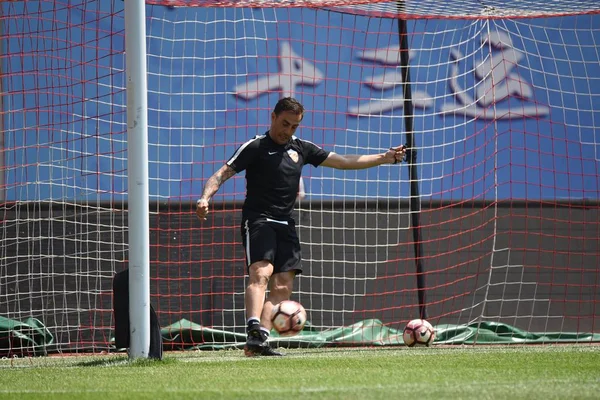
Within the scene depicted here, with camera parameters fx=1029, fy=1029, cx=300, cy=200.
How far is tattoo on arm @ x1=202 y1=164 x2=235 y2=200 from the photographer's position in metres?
7.54

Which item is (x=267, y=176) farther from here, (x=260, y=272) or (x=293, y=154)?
(x=260, y=272)

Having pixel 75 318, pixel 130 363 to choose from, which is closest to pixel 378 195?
pixel 75 318

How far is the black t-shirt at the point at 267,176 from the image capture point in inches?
308

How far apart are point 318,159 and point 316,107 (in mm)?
2744

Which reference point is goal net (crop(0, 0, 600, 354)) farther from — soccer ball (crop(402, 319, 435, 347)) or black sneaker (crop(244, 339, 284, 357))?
black sneaker (crop(244, 339, 284, 357))

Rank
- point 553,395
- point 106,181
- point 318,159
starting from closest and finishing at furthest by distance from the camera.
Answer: point 553,395, point 318,159, point 106,181

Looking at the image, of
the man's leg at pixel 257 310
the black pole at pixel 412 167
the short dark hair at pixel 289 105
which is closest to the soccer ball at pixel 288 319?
the man's leg at pixel 257 310

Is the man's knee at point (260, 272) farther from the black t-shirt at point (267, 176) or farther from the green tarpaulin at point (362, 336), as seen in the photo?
the green tarpaulin at point (362, 336)

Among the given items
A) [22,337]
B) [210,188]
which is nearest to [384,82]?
[210,188]

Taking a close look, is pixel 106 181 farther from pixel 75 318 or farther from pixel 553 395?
pixel 553 395

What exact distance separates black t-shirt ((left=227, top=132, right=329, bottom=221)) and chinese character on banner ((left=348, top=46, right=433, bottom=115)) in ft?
10.3

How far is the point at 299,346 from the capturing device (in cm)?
977

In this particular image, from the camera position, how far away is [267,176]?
788cm

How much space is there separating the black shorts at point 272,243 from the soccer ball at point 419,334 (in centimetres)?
134
